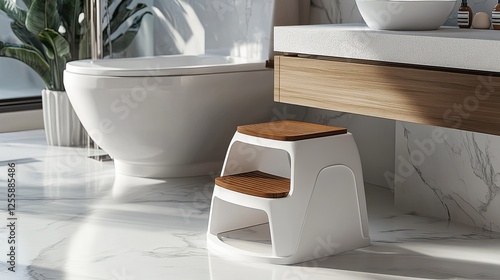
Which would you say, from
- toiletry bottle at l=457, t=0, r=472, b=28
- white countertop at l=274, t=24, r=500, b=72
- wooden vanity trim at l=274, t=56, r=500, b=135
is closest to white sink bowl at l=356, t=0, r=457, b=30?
white countertop at l=274, t=24, r=500, b=72

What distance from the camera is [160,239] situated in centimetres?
290

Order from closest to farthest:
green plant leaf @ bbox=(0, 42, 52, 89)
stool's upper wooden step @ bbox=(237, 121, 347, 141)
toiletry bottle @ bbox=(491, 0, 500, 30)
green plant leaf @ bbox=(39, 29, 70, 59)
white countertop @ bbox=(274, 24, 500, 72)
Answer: white countertop @ bbox=(274, 24, 500, 72), stool's upper wooden step @ bbox=(237, 121, 347, 141), toiletry bottle @ bbox=(491, 0, 500, 30), green plant leaf @ bbox=(39, 29, 70, 59), green plant leaf @ bbox=(0, 42, 52, 89)

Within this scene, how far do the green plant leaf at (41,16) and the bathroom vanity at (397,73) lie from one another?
2094 mm

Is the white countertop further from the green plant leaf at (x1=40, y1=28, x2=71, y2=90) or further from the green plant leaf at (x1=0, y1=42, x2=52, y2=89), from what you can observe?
the green plant leaf at (x1=0, y1=42, x2=52, y2=89)

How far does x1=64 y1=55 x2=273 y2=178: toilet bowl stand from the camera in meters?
3.61

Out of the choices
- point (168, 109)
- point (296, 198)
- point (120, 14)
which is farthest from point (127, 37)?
point (296, 198)

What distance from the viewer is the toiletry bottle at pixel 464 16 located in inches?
115

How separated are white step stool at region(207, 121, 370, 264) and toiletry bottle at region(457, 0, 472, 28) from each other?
586 millimetres

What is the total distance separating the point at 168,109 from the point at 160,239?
893 mm

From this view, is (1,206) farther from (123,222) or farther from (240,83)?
(240,83)

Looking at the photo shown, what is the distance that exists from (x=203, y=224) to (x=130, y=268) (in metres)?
0.55

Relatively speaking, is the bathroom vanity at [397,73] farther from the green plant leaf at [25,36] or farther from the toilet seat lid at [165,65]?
the green plant leaf at [25,36]

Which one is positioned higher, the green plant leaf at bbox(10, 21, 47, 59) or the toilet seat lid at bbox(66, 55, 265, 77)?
the green plant leaf at bbox(10, 21, 47, 59)

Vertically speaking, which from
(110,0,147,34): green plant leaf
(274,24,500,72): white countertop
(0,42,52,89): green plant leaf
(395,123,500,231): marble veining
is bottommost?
(395,123,500,231): marble veining
